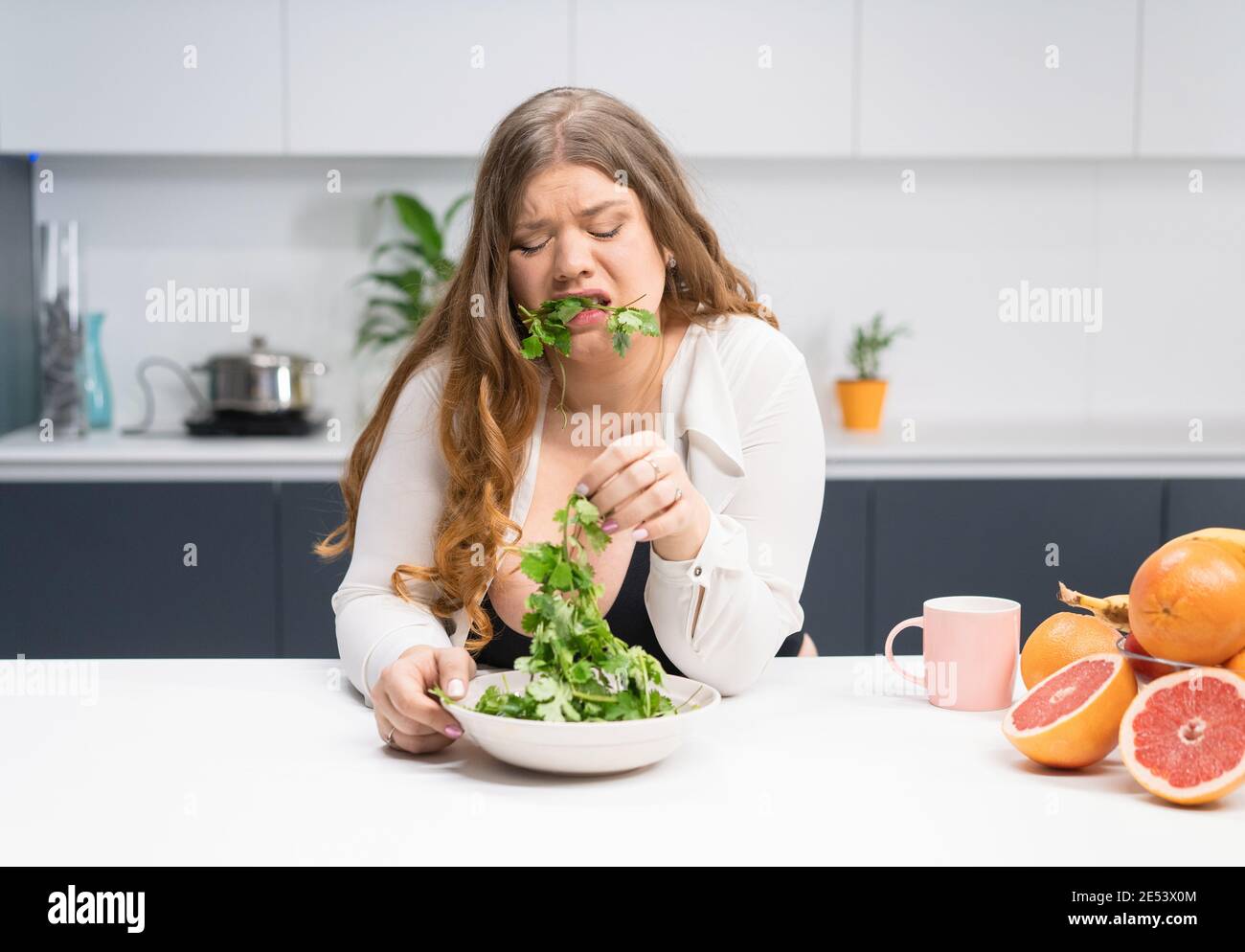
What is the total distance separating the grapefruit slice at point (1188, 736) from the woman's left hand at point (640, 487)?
0.44m

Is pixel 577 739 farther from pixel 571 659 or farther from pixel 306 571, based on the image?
pixel 306 571

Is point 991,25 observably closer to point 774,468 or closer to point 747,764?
point 774,468

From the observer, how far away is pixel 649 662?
1.12 meters

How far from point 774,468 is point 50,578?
6.99 ft

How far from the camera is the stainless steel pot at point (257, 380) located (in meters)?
3.27

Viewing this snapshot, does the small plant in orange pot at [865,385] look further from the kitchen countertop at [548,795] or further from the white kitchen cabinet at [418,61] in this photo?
the kitchen countertop at [548,795]

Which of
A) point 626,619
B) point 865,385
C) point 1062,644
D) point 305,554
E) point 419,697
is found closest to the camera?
point 419,697

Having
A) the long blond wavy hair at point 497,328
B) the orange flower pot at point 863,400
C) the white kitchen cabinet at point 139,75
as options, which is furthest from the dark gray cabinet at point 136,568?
the orange flower pot at point 863,400

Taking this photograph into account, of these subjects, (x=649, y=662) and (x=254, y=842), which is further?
(x=649, y=662)

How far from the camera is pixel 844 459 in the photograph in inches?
121

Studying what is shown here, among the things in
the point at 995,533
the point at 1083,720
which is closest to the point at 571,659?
the point at 1083,720

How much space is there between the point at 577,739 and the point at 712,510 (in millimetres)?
496

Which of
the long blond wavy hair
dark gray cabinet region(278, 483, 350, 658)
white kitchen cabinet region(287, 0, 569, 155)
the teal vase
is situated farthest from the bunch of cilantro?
the teal vase
